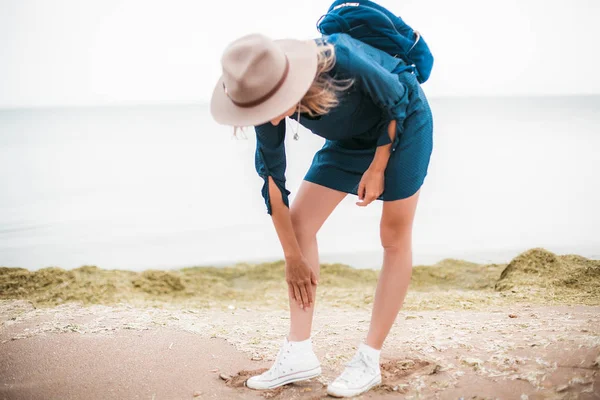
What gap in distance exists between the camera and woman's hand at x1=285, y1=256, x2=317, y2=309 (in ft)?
7.81

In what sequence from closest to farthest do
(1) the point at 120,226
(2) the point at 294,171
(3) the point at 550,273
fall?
(3) the point at 550,273 → (1) the point at 120,226 → (2) the point at 294,171

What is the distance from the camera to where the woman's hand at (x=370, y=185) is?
7.38ft

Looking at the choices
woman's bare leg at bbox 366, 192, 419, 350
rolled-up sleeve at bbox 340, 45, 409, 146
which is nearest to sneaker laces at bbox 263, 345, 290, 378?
woman's bare leg at bbox 366, 192, 419, 350

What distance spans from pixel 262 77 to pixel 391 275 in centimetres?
100

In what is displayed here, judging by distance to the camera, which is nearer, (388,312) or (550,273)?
(388,312)

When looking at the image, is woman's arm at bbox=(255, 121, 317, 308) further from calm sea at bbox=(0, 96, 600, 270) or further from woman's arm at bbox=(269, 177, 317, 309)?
calm sea at bbox=(0, 96, 600, 270)


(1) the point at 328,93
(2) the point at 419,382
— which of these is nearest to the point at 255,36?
(1) the point at 328,93

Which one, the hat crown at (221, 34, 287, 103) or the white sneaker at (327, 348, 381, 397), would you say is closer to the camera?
the hat crown at (221, 34, 287, 103)

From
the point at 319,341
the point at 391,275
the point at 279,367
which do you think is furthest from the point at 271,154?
the point at 319,341

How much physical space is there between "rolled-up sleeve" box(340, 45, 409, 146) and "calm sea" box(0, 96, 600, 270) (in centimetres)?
425

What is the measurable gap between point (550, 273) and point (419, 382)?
2.51 meters

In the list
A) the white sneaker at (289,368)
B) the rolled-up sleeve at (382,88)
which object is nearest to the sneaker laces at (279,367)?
the white sneaker at (289,368)

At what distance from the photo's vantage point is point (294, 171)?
11.0 metres

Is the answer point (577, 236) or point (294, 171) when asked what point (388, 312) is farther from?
point (294, 171)
